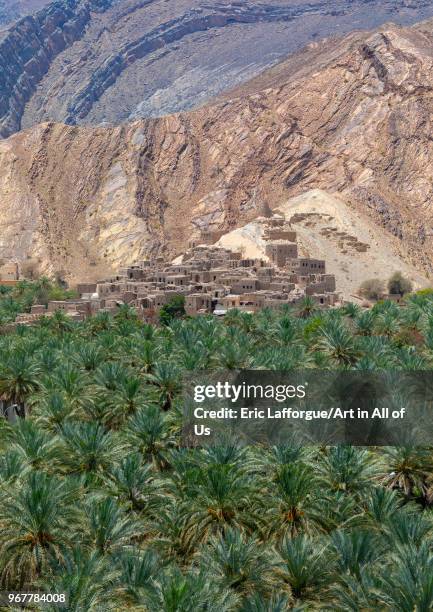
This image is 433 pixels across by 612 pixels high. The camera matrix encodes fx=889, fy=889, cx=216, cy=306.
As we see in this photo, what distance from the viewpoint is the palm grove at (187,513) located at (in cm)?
1803

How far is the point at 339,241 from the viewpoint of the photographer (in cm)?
11131

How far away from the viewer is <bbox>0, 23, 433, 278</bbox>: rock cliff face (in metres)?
127

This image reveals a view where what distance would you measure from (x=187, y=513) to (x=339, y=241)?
90733 mm

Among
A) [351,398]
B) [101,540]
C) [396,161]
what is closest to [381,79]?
[396,161]

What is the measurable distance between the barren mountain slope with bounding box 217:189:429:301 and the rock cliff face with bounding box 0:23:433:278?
4.13m

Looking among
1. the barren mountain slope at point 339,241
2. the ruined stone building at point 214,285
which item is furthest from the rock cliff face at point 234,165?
the ruined stone building at point 214,285

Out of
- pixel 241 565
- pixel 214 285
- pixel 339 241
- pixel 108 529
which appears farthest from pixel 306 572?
pixel 339 241

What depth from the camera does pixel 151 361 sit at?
39.8 metres

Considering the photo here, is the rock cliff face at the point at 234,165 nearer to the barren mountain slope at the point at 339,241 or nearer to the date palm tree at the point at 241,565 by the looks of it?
the barren mountain slope at the point at 339,241

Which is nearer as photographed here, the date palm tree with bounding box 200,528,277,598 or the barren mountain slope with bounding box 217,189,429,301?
the date palm tree with bounding box 200,528,277,598

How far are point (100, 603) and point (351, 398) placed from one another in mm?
13411

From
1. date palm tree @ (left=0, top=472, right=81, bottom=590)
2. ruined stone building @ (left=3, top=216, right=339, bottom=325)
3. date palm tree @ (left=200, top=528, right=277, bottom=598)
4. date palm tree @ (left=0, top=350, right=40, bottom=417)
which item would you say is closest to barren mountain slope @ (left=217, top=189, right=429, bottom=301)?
ruined stone building @ (left=3, top=216, right=339, bottom=325)

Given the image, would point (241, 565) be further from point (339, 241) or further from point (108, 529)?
point (339, 241)

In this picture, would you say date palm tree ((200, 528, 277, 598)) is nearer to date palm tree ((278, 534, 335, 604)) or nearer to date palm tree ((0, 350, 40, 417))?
date palm tree ((278, 534, 335, 604))
